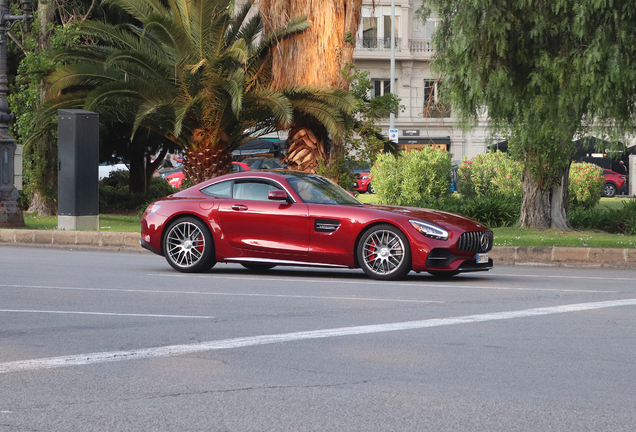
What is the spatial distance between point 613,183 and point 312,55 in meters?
28.0

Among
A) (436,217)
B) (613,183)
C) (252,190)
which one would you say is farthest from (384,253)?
(613,183)

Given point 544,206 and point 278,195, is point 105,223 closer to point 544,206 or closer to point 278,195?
point 544,206

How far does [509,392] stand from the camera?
533cm

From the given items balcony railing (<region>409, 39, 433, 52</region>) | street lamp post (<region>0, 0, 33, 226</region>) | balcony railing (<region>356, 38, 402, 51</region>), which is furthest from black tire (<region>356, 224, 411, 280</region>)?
balcony railing (<region>409, 39, 433, 52</region>)

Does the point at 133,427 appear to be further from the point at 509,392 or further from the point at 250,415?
the point at 509,392

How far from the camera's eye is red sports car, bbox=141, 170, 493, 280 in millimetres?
11047

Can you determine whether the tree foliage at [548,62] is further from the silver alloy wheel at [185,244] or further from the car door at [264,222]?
the silver alloy wheel at [185,244]

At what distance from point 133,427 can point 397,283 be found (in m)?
6.64

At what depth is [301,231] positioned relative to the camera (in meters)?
11.5

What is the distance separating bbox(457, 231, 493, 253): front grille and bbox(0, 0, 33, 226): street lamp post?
11.3 m

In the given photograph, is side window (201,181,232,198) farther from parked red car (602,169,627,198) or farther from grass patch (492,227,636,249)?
parked red car (602,169,627,198)

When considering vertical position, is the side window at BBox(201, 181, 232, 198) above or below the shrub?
above

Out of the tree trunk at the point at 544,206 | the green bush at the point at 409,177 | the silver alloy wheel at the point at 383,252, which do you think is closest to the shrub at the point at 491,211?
the tree trunk at the point at 544,206

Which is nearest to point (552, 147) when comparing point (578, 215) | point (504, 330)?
point (578, 215)
